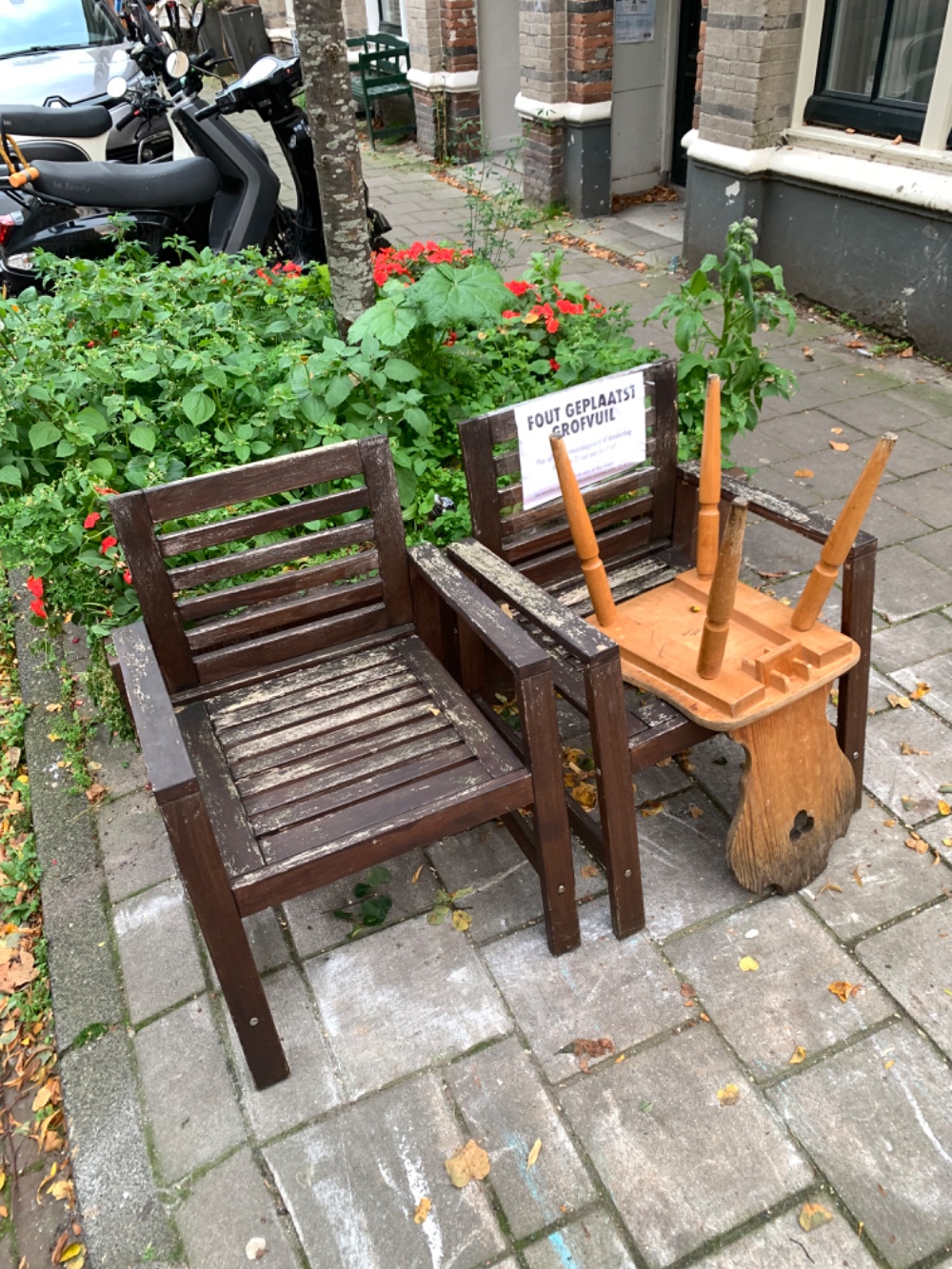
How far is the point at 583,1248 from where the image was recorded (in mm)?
1786

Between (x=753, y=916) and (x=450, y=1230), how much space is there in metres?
1.01

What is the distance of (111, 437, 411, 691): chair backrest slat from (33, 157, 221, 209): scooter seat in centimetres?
359

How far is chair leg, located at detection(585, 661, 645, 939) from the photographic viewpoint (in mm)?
1984

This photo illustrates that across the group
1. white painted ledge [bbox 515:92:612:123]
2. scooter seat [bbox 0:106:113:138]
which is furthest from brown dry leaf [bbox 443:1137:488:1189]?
white painted ledge [bbox 515:92:612:123]

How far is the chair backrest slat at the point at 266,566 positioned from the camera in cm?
221

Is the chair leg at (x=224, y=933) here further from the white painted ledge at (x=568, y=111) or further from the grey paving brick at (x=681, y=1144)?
the white painted ledge at (x=568, y=111)

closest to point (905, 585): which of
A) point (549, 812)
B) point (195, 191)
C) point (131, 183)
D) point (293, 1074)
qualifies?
point (549, 812)

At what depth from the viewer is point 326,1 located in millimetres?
2832

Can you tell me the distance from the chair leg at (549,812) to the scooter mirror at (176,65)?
4.90 meters

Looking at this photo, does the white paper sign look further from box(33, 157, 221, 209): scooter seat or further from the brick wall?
the brick wall

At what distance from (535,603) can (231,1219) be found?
139 centimetres

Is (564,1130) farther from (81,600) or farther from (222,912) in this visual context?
(81,600)

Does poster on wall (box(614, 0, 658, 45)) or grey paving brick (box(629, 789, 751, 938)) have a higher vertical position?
poster on wall (box(614, 0, 658, 45))

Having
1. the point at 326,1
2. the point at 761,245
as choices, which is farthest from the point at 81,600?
the point at 761,245
